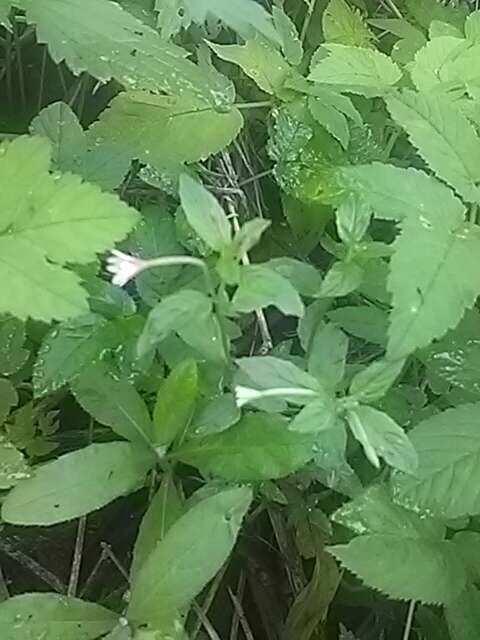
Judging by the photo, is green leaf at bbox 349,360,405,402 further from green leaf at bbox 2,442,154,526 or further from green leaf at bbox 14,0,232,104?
green leaf at bbox 14,0,232,104

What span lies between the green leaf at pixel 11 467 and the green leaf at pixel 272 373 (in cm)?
19

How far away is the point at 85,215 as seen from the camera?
66 cm

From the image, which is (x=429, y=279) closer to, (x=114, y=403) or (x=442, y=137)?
(x=442, y=137)

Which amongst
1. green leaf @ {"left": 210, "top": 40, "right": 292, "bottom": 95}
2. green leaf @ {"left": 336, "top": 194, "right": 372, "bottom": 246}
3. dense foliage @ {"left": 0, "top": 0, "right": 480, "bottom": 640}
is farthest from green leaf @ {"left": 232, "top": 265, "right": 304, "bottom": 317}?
green leaf @ {"left": 210, "top": 40, "right": 292, "bottom": 95}

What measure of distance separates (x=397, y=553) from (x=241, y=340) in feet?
0.76

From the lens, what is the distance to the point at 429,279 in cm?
66

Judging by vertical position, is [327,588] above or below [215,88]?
below

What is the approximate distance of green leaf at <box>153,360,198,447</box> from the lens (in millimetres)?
746

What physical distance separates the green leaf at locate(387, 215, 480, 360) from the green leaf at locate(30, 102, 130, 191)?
0.84 ft

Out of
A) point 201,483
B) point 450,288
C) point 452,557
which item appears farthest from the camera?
point 201,483

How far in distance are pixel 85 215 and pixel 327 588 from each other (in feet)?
1.21

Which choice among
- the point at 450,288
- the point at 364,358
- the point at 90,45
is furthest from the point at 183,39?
the point at 450,288

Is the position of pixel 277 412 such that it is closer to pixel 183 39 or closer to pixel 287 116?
pixel 287 116

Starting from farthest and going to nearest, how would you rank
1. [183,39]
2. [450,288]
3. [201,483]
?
[183,39], [201,483], [450,288]
